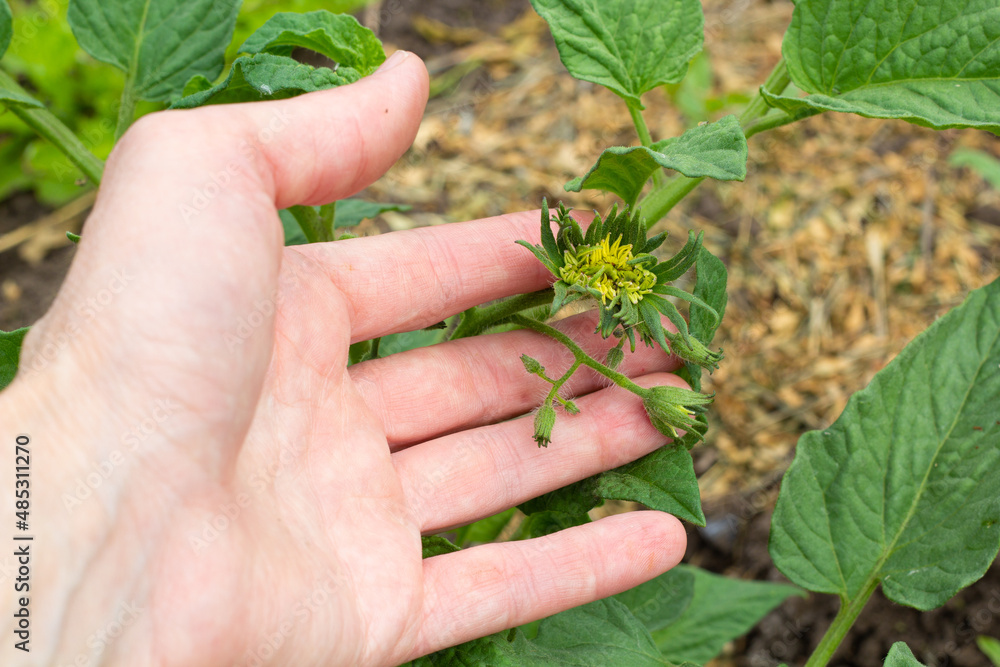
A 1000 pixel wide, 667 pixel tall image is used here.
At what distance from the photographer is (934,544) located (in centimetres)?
187

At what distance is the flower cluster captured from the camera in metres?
1.66

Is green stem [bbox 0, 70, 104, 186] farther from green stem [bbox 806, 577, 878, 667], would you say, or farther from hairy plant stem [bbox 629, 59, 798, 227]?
green stem [bbox 806, 577, 878, 667]

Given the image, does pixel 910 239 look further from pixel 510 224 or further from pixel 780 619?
pixel 510 224

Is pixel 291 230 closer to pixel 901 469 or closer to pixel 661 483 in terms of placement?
pixel 661 483

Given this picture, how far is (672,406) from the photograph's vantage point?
70.8 inches

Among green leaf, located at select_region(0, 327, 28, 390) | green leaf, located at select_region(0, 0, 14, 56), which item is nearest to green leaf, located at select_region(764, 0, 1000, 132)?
green leaf, located at select_region(0, 327, 28, 390)

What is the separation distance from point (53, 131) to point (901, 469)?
2239 mm

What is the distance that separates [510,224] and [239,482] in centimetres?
92

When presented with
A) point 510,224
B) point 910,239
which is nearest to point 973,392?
point 510,224

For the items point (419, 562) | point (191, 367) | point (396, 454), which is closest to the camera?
point (191, 367)

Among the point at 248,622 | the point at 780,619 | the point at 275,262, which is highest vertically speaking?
the point at 275,262

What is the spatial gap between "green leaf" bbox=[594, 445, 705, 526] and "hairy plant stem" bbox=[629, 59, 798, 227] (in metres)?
0.55

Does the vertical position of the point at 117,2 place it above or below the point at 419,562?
above

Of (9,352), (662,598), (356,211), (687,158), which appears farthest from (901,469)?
(9,352)
